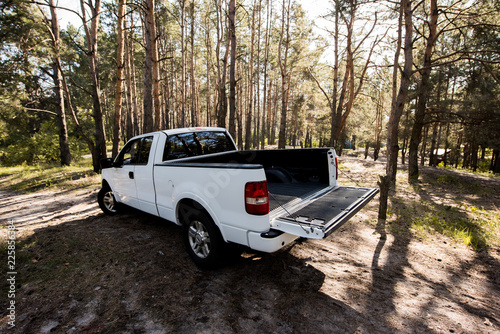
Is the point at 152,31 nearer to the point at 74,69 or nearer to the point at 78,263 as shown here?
the point at 78,263

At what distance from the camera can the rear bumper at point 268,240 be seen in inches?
93.5

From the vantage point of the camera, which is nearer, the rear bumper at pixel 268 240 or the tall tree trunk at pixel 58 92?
the rear bumper at pixel 268 240

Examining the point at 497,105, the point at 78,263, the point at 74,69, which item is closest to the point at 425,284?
the point at 78,263

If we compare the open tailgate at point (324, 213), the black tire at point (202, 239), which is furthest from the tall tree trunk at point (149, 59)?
the open tailgate at point (324, 213)

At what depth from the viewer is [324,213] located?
284 centimetres

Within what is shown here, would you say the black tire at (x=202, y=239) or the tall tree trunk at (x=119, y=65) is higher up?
the tall tree trunk at (x=119, y=65)

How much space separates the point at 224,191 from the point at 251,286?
4.25 feet

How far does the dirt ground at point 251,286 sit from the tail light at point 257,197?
1.10m

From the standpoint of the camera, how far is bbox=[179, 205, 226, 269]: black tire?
2.91 metres

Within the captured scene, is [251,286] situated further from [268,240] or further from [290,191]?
[290,191]

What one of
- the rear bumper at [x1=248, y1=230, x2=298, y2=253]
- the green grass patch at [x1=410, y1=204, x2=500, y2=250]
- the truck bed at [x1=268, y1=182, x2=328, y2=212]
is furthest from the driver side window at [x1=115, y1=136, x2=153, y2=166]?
the green grass patch at [x1=410, y1=204, x2=500, y2=250]

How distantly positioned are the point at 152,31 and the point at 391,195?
10959 mm

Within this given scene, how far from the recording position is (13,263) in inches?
135

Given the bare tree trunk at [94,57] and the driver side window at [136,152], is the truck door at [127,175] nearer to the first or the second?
the driver side window at [136,152]
